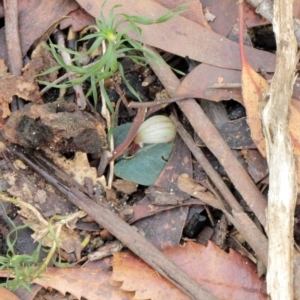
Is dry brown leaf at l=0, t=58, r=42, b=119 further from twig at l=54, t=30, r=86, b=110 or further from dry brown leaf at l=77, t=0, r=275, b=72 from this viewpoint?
dry brown leaf at l=77, t=0, r=275, b=72

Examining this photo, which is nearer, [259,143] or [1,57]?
[259,143]

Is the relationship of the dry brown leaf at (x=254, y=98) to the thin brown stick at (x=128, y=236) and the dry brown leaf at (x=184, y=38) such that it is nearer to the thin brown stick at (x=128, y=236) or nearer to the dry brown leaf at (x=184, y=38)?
the dry brown leaf at (x=184, y=38)

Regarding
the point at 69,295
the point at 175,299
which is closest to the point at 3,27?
the point at 69,295

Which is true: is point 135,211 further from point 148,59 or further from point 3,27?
point 3,27

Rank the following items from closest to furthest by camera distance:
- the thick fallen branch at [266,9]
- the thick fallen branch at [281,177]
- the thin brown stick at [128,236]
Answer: the thick fallen branch at [281,177]
the thin brown stick at [128,236]
the thick fallen branch at [266,9]

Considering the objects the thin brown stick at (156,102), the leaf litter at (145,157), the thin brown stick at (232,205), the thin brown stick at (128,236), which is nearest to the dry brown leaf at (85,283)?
the leaf litter at (145,157)

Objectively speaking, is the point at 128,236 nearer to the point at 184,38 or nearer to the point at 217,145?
Result: the point at 217,145

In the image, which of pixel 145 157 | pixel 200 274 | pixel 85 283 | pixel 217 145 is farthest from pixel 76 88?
pixel 200 274
